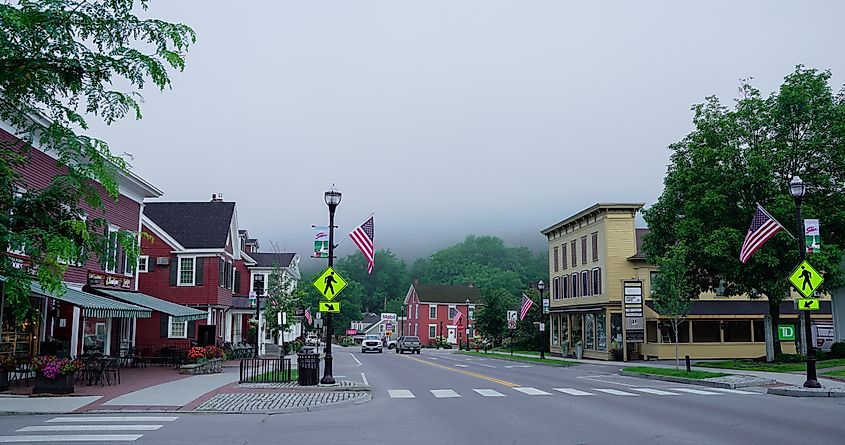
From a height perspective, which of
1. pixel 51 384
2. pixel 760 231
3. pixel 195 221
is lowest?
pixel 51 384

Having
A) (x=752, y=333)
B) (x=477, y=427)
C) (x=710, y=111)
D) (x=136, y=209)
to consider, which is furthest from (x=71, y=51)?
(x=752, y=333)

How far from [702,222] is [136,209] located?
1039 inches

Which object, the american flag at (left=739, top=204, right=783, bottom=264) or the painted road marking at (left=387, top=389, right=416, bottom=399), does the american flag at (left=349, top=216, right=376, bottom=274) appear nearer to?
the painted road marking at (left=387, top=389, right=416, bottom=399)

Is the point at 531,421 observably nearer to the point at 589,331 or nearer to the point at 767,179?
the point at 767,179

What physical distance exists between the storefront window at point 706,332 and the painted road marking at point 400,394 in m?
32.6

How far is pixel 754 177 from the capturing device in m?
33.4

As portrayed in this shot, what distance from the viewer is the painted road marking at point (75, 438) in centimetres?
1214

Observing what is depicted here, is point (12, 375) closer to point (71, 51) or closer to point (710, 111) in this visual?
point (71, 51)

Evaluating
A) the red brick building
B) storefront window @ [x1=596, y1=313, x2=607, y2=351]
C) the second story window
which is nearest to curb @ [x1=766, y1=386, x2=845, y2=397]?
storefront window @ [x1=596, y1=313, x2=607, y2=351]

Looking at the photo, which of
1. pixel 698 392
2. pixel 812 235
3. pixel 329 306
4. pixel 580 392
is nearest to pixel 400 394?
pixel 329 306

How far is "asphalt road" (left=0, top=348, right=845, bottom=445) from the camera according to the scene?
1243 cm

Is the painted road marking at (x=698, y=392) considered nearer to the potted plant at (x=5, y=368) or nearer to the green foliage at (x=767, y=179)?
the green foliage at (x=767, y=179)

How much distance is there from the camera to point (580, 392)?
867 inches

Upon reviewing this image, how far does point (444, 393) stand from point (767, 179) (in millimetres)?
19998
